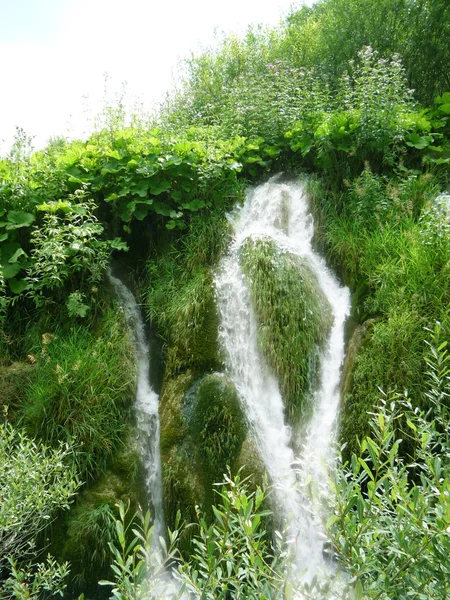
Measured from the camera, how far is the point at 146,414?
4.45m

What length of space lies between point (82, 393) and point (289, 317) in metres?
2.16

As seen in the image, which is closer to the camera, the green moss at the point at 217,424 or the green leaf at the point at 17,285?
the green moss at the point at 217,424

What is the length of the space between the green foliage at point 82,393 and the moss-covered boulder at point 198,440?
514 millimetres

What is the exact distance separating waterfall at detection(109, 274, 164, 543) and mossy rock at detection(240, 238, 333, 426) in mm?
1298

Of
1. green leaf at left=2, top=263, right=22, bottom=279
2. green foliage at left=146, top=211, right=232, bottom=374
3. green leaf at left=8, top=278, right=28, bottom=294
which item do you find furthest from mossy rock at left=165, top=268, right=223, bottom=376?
green leaf at left=2, top=263, right=22, bottom=279

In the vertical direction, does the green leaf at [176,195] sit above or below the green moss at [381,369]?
above

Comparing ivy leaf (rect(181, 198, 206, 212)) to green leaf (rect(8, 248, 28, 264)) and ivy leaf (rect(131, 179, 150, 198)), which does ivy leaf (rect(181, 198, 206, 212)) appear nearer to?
ivy leaf (rect(131, 179, 150, 198))

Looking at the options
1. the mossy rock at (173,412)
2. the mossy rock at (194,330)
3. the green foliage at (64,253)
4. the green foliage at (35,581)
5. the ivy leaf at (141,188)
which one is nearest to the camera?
the green foliage at (35,581)

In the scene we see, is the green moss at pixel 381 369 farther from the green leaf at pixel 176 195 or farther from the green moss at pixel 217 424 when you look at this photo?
the green leaf at pixel 176 195

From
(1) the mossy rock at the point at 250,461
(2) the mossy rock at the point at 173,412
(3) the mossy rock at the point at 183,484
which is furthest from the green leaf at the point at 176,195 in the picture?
(1) the mossy rock at the point at 250,461

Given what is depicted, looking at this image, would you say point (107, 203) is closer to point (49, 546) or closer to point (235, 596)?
point (49, 546)

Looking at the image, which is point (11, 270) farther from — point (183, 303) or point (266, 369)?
point (266, 369)

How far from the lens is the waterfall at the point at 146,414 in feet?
12.9

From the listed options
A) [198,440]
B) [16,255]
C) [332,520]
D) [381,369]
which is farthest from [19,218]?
[332,520]
